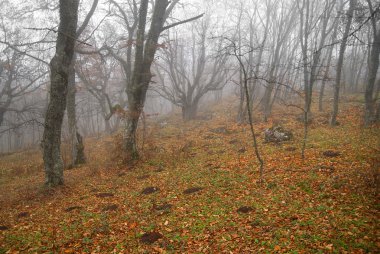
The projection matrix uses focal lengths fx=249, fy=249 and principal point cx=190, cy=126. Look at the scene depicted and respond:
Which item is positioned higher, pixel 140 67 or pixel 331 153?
pixel 140 67

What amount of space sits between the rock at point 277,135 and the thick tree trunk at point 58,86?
9285 millimetres

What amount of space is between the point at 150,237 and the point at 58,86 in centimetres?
598

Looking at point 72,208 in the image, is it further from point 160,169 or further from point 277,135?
point 277,135

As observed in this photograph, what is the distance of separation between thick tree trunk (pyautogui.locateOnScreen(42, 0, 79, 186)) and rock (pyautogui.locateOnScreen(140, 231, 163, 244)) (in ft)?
16.1

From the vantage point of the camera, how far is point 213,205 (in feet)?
22.1

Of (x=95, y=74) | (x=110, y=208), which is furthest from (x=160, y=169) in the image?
(x=95, y=74)

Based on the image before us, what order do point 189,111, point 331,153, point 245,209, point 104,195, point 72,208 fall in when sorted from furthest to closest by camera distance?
point 189,111, point 331,153, point 104,195, point 72,208, point 245,209

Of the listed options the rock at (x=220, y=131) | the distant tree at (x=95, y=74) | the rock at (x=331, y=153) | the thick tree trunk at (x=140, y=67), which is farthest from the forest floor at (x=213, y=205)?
the distant tree at (x=95, y=74)

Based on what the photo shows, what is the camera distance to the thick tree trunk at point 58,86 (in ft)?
27.3

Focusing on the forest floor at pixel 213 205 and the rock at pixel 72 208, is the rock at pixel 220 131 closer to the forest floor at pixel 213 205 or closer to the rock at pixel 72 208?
the forest floor at pixel 213 205

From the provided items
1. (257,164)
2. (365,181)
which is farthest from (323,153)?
(365,181)

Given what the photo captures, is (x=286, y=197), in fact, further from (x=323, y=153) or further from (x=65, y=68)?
(x=65, y=68)

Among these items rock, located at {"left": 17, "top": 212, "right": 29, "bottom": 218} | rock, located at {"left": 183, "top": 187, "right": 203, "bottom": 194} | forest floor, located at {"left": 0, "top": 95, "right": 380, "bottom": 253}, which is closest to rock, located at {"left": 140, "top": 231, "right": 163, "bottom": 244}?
forest floor, located at {"left": 0, "top": 95, "right": 380, "bottom": 253}

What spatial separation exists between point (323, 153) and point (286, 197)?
3.79 meters
